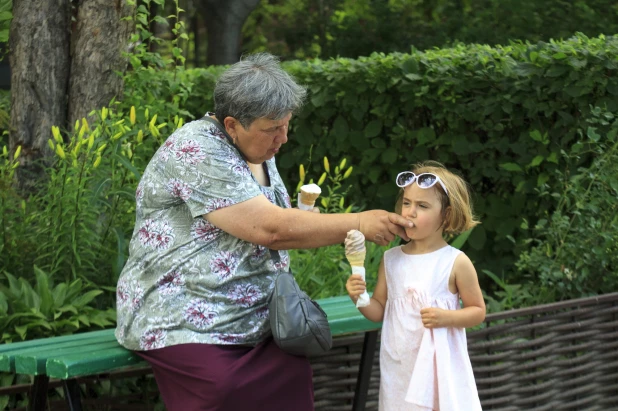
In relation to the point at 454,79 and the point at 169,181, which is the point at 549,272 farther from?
the point at 169,181

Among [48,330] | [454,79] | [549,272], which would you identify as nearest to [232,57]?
[454,79]

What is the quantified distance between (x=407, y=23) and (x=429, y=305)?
10.3 m

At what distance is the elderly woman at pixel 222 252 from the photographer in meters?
3.12

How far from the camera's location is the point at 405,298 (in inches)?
130

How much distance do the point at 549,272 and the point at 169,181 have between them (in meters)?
2.44

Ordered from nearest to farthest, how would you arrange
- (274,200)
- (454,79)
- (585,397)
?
(274,200) < (585,397) < (454,79)

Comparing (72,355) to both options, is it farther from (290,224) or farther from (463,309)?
(463,309)

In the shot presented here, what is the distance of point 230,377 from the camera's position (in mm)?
3064

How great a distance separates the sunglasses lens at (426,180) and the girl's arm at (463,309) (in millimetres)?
281

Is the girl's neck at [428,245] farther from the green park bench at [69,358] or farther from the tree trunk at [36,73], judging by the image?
the tree trunk at [36,73]

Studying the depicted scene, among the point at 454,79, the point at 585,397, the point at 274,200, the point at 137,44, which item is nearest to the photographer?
the point at 274,200

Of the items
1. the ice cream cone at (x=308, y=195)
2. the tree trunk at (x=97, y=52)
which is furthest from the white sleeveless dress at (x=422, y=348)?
the tree trunk at (x=97, y=52)

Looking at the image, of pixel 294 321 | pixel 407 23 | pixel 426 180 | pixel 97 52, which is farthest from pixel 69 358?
pixel 407 23

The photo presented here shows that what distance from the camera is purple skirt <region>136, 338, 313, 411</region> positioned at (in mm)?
3072
